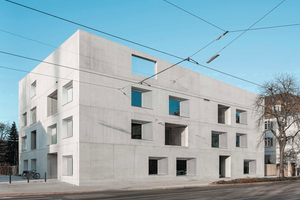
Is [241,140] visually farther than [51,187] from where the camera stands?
Yes

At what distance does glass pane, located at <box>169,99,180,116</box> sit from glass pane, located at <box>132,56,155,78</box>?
175 inches

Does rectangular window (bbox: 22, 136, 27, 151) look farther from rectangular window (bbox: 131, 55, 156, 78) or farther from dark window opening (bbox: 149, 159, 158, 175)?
rectangular window (bbox: 131, 55, 156, 78)

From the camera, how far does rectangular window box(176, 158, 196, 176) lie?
33.2 m

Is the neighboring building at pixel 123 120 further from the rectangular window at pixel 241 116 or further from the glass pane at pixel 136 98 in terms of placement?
the rectangular window at pixel 241 116

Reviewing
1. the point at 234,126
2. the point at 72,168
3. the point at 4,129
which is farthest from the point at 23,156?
the point at 4,129

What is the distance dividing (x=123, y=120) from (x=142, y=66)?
6.27m

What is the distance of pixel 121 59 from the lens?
29.1 m

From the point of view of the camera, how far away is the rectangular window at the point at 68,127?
28083 millimetres

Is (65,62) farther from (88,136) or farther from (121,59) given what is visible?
(88,136)

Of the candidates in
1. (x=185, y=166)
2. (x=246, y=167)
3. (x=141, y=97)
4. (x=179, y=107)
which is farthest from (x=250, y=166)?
(x=141, y=97)

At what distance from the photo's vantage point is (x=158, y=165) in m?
31.4

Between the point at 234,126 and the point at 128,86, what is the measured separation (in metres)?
18.6

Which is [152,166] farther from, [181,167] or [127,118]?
[127,118]

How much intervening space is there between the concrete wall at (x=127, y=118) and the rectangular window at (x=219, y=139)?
938mm
